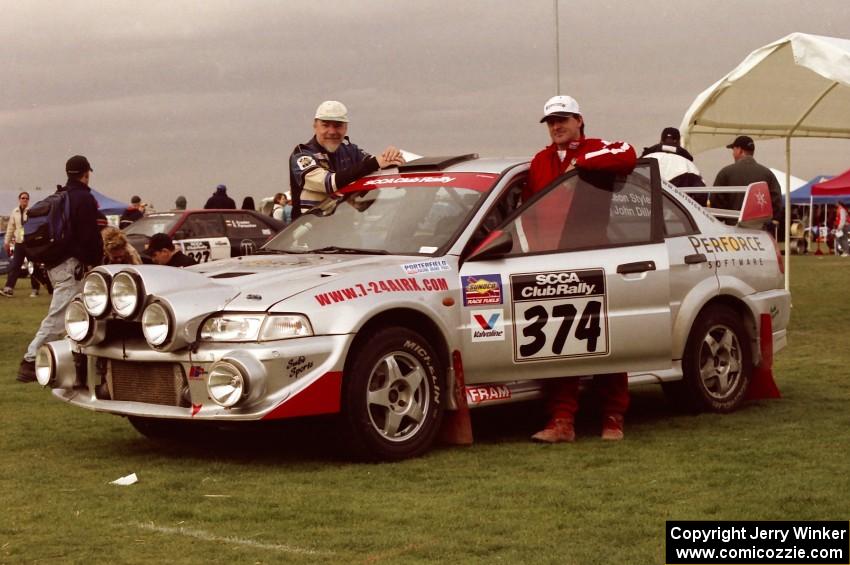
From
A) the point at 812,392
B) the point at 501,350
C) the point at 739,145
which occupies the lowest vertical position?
the point at 812,392

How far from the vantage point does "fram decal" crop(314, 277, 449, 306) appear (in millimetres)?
6691

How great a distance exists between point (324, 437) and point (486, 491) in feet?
5.23

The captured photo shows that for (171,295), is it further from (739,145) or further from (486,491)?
(739,145)

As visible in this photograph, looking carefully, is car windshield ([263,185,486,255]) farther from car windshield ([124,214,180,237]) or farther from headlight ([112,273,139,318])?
car windshield ([124,214,180,237])

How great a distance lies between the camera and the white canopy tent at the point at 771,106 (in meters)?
15.3

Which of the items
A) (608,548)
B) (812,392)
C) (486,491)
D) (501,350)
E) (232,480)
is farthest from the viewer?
(812,392)

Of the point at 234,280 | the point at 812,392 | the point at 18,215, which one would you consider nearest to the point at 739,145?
the point at 812,392

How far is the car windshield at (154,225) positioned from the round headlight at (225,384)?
15.5 metres

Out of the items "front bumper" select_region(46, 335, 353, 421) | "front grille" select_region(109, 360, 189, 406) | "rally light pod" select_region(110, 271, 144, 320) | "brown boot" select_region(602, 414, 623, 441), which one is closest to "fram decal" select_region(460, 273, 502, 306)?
"front bumper" select_region(46, 335, 353, 421)

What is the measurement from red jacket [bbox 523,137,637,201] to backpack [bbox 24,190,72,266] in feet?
14.9

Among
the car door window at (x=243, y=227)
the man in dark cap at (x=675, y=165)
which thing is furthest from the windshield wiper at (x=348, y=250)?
the car door window at (x=243, y=227)

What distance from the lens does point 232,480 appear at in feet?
21.5

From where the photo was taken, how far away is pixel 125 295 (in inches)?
267

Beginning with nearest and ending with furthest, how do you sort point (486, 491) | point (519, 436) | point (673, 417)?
point (486, 491), point (519, 436), point (673, 417)
